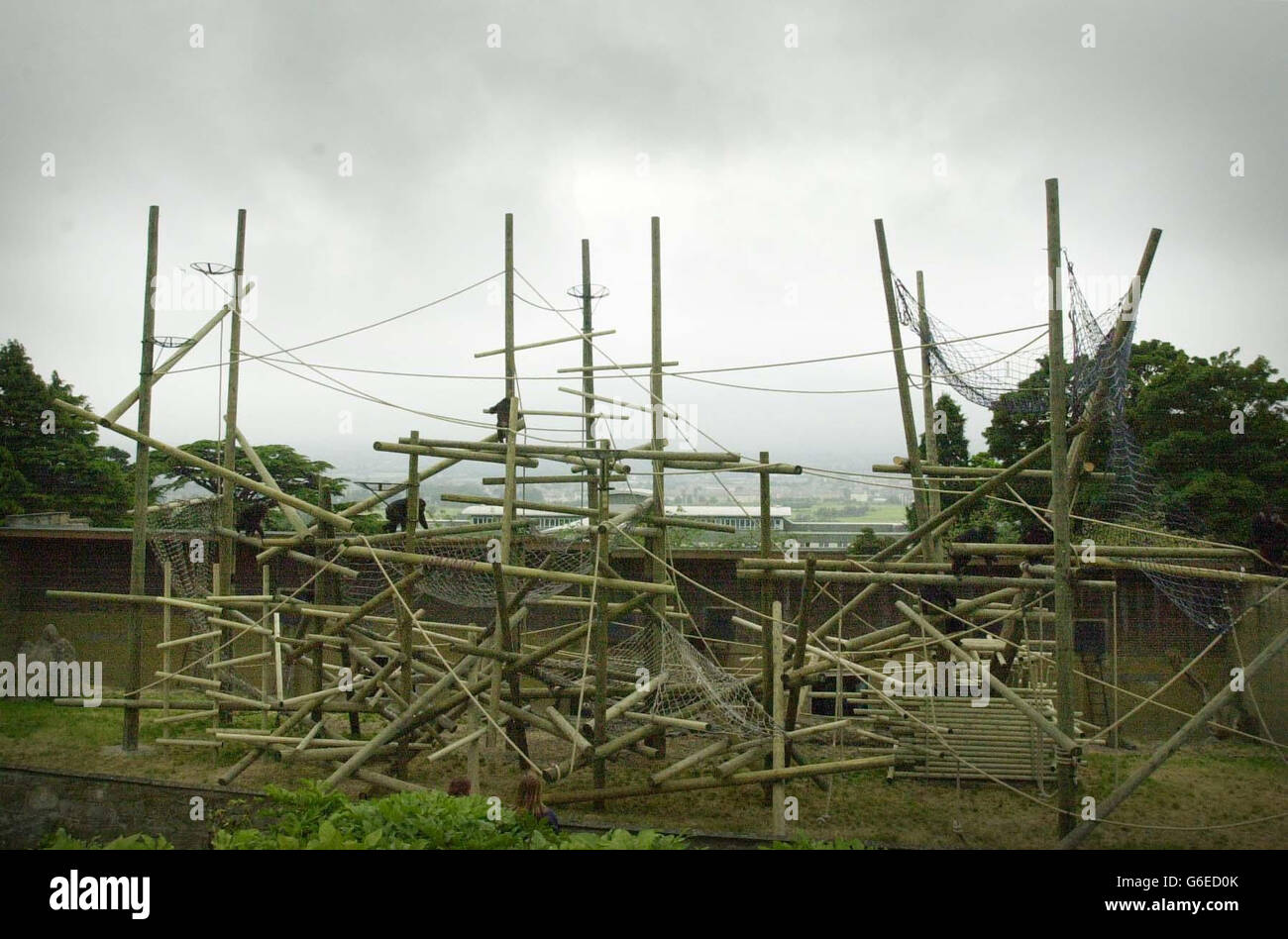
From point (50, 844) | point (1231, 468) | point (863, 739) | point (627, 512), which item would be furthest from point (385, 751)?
point (1231, 468)

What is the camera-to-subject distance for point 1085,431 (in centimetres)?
770

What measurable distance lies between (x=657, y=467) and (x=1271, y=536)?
5270mm

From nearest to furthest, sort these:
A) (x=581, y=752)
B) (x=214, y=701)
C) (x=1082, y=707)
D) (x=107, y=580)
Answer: (x=581, y=752) < (x=214, y=701) < (x=1082, y=707) < (x=107, y=580)

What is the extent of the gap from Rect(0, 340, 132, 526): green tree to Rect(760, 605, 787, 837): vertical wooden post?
41.5 feet

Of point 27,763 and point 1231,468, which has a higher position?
point 1231,468

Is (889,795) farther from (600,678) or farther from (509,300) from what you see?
(509,300)

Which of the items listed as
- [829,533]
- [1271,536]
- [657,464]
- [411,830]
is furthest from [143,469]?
[829,533]

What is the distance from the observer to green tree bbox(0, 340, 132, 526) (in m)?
16.3

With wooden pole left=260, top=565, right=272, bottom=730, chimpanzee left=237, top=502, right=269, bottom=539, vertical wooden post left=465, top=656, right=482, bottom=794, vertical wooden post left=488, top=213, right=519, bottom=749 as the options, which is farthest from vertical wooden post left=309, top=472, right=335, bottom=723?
vertical wooden post left=488, top=213, right=519, bottom=749

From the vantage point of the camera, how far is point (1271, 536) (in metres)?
8.09
